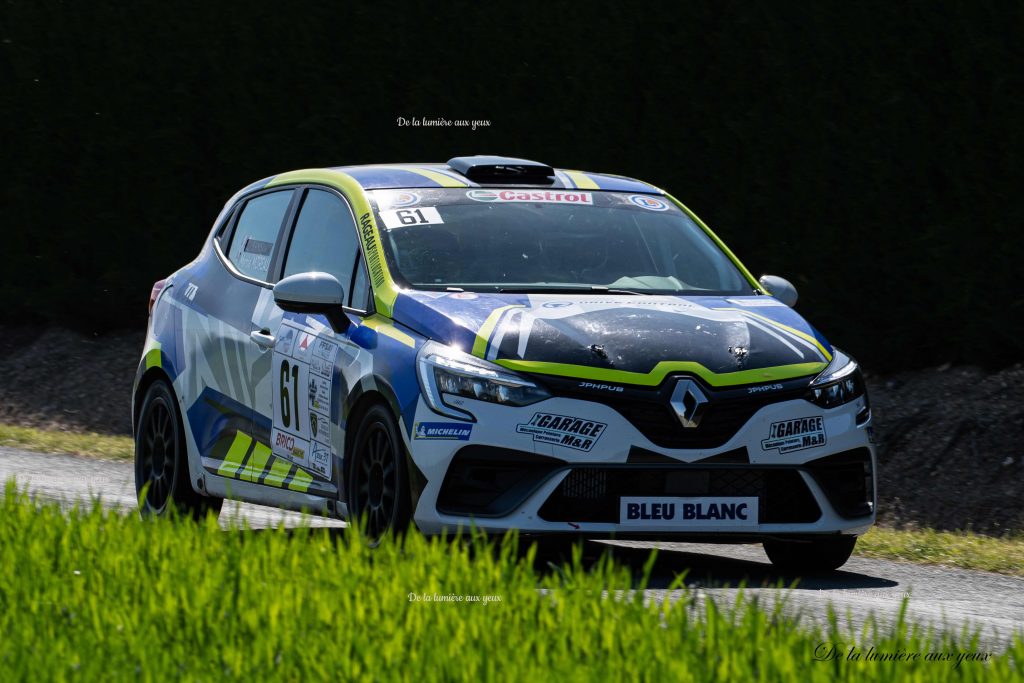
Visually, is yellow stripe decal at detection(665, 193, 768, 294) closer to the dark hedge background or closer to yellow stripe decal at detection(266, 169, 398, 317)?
yellow stripe decal at detection(266, 169, 398, 317)

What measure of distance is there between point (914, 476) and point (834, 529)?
4790mm

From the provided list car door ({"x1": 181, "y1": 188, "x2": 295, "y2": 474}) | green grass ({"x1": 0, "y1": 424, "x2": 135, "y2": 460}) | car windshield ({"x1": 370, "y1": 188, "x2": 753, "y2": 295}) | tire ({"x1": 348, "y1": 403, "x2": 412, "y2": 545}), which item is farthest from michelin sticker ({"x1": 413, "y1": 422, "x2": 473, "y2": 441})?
green grass ({"x1": 0, "y1": 424, "x2": 135, "y2": 460})

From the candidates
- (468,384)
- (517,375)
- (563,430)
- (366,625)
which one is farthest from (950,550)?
(366,625)

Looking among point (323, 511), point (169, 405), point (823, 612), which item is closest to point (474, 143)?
point (169, 405)

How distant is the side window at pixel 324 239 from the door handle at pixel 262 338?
1.20 feet

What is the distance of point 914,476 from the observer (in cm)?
1221

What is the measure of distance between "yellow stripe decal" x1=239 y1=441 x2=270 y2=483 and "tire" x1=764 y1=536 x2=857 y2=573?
2220 mm

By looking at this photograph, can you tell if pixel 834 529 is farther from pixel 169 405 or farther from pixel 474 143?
pixel 474 143

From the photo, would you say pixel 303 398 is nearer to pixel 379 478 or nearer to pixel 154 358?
pixel 379 478

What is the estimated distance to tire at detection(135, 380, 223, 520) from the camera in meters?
9.35

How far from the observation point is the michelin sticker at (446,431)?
7.14m

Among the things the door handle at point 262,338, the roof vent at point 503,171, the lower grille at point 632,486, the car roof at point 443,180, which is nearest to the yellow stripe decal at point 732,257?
the car roof at point 443,180

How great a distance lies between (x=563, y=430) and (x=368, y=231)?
162 centimetres

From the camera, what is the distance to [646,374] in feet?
23.7
